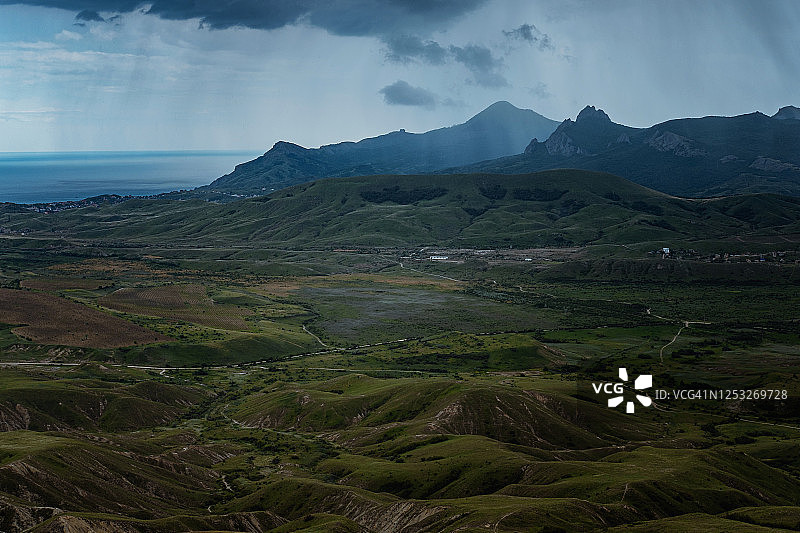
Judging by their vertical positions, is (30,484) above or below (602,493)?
above

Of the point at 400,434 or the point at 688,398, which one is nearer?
the point at 400,434

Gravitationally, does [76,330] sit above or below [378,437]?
above

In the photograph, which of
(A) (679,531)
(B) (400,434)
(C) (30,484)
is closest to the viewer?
(A) (679,531)

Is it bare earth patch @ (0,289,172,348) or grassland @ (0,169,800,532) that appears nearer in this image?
grassland @ (0,169,800,532)

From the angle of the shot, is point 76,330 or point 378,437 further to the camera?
point 76,330

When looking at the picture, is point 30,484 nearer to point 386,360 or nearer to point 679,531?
point 679,531

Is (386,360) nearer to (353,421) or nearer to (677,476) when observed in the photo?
(353,421)

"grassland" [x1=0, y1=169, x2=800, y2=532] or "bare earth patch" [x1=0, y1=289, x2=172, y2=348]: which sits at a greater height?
"bare earth patch" [x1=0, y1=289, x2=172, y2=348]

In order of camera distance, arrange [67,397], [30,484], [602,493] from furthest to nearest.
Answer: [67,397], [602,493], [30,484]

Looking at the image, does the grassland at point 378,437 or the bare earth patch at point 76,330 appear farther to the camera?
the bare earth patch at point 76,330

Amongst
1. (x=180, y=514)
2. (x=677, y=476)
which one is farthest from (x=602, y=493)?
(x=180, y=514)

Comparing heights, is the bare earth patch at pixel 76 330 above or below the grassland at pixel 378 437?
above
